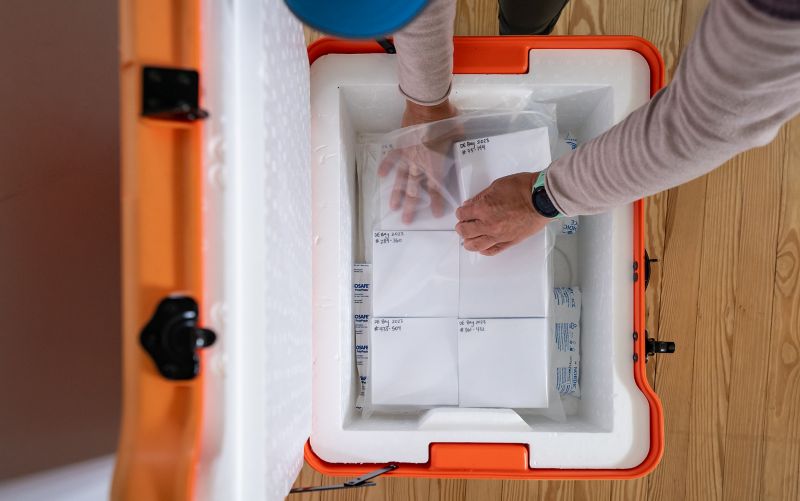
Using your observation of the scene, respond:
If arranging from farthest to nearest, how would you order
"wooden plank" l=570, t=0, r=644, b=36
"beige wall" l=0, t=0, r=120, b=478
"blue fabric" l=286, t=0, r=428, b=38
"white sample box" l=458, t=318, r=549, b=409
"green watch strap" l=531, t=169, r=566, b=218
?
"wooden plank" l=570, t=0, r=644, b=36 < "white sample box" l=458, t=318, r=549, b=409 < "green watch strap" l=531, t=169, r=566, b=218 < "beige wall" l=0, t=0, r=120, b=478 < "blue fabric" l=286, t=0, r=428, b=38

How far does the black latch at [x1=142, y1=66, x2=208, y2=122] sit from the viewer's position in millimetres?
297

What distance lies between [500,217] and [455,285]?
0.13 m

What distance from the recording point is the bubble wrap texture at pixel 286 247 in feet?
1.32

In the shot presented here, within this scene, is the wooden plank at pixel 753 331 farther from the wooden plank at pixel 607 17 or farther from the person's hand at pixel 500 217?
the person's hand at pixel 500 217

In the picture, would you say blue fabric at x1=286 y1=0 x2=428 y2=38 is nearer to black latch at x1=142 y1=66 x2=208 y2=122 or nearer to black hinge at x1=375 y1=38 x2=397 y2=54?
black latch at x1=142 y1=66 x2=208 y2=122

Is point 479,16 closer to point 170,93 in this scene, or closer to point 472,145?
point 472,145

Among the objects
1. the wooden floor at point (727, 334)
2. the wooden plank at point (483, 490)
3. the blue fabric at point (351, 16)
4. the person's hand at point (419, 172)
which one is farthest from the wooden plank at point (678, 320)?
the blue fabric at point (351, 16)

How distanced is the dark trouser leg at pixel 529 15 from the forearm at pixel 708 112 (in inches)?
13.2

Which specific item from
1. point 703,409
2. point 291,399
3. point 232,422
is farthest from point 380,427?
point 703,409

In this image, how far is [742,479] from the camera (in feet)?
3.20

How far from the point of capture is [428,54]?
0.52 metres

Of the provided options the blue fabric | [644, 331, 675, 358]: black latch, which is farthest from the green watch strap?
the blue fabric

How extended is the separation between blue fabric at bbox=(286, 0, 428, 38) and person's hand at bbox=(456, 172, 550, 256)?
37cm

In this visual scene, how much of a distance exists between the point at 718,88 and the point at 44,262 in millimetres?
514
